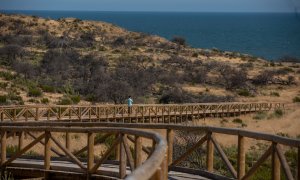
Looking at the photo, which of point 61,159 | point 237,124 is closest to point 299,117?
point 237,124

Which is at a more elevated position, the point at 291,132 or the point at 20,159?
the point at 20,159

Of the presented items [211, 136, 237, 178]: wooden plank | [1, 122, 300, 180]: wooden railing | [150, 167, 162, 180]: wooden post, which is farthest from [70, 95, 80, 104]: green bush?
[150, 167, 162, 180]: wooden post

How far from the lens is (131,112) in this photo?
1249 inches

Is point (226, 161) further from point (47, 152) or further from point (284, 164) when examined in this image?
point (47, 152)

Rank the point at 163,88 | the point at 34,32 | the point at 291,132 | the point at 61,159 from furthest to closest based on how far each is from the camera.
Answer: the point at 34,32 → the point at 163,88 → the point at 291,132 → the point at 61,159

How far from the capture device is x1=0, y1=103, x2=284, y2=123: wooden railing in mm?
26297

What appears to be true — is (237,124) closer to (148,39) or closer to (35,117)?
(35,117)

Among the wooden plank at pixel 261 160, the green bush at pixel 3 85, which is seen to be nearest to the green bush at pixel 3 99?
the green bush at pixel 3 85

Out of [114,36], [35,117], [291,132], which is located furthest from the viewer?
[114,36]

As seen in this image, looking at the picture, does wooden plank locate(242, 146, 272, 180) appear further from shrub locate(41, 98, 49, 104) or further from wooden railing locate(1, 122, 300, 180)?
shrub locate(41, 98, 49, 104)

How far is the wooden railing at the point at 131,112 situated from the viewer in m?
26.3

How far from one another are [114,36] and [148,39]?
17.2ft

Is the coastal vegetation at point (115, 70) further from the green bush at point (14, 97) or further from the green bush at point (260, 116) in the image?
the green bush at point (260, 116)

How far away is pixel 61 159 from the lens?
12.5 meters
